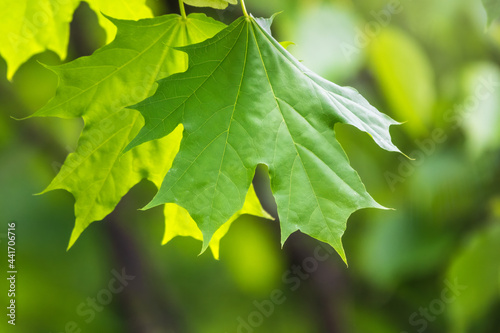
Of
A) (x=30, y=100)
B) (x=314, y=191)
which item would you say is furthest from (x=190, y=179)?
(x=30, y=100)

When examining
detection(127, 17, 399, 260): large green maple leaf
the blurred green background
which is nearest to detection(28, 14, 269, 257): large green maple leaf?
detection(127, 17, 399, 260): large green maple leaf

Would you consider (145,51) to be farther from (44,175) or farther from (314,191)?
(44,175)

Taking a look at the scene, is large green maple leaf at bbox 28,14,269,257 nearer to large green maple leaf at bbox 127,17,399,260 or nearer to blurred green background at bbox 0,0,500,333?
large green maple leaf at bbox 127,17,399,260

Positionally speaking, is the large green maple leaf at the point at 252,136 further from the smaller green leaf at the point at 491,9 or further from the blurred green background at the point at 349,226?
the blurred green background at the point at 349,226

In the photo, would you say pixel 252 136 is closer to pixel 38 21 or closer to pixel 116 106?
pixel 116 106

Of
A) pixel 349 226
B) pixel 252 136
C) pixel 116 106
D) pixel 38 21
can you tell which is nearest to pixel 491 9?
pixel 252 136

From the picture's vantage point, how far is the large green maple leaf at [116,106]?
0.70 m

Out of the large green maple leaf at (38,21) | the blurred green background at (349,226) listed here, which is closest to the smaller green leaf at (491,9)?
the large green maple leaf at (38,21)

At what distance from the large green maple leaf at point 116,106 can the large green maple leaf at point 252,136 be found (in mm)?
98

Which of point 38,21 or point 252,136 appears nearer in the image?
point 252,136

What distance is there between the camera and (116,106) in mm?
714

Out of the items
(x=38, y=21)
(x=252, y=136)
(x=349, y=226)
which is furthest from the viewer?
(x=349, y=226)

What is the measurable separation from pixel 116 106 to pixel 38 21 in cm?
30

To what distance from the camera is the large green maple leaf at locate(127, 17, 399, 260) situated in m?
0.61
